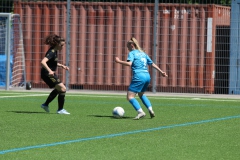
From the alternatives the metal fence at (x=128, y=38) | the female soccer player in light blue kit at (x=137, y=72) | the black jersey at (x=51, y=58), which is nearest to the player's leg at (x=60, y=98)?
the black jersey at (x=51, y=58)

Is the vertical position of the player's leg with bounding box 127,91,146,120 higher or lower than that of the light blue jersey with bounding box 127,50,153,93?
lower

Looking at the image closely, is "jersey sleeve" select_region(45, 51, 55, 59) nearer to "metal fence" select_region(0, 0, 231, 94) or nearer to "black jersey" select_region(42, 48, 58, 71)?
"black jersey" select_region(42, 48, 58, 71)

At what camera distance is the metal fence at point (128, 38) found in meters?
23.4

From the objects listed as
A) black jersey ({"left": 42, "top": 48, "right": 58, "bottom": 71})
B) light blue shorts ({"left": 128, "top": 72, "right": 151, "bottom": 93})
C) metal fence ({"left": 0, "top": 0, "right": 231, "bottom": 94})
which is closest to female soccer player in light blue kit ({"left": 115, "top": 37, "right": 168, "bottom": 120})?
light blue shorts ({"left": 128, "top": 72, "right": 151, "bottom": 93})

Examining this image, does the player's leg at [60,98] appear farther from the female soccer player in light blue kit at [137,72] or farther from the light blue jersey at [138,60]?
the light blue jersey at [138,60]

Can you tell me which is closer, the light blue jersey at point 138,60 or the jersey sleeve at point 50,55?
the light blue jersey at point 138,60

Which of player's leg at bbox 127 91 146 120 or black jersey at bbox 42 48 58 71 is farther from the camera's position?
black jersey at bbox 42 48 58 71

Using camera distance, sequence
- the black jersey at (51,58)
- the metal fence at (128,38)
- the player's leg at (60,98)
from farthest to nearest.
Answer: the metal fence at (128,38), the black jersey at (51,58), the player's leg at (60,98)

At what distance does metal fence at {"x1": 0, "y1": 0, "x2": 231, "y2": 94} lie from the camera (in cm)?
2339

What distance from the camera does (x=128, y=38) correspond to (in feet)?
79.3

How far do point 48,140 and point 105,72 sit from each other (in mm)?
14439

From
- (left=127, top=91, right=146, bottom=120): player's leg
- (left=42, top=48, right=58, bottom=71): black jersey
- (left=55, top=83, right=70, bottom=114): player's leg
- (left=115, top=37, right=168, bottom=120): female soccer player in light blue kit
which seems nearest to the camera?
(left=127, top=91, right=146, bottom=120): player's leg

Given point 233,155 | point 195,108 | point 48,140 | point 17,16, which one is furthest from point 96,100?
point 233,155

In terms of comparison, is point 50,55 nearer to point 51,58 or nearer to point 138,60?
point 51,58
